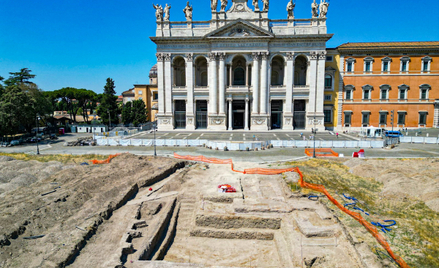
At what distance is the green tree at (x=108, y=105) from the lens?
59203 millimetres

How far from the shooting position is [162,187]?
20781mm

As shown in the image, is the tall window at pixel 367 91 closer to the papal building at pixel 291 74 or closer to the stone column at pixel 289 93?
the papal building at pixel 291 74

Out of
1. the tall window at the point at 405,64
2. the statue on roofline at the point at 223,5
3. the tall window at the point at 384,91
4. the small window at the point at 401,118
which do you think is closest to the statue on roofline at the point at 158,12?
the statue on roofline at the point at 223,5

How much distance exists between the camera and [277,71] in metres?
55.9

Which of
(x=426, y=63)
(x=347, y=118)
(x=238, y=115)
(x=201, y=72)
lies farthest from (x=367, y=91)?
(x=201, y=72)

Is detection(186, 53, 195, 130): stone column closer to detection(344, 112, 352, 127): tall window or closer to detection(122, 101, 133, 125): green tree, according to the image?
detection(122, 101, 133, 125): green tree

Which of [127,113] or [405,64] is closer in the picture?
[405,64]

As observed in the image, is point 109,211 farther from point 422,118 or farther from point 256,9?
point 422,118

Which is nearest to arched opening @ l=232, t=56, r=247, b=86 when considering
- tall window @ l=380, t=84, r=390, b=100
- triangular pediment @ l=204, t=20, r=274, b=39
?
triangular pediment @ l=204, t=20, r=274, b=39

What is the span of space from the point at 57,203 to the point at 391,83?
5845cm

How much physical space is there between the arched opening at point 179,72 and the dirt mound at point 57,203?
33.6 meters

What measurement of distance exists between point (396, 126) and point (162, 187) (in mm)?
51302

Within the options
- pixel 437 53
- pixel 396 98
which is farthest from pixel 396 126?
pixel 437 53

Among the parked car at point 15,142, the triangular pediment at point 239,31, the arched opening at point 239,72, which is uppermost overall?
the triangular pediment at point 239,31
